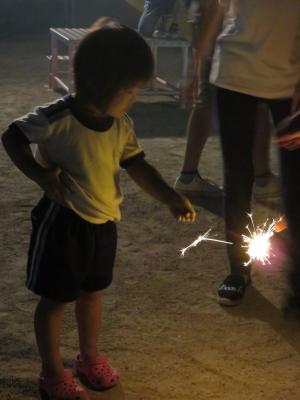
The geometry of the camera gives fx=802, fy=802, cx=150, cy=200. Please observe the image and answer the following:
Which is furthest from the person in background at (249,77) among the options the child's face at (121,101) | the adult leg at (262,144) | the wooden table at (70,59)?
the wooden table at (70,59)

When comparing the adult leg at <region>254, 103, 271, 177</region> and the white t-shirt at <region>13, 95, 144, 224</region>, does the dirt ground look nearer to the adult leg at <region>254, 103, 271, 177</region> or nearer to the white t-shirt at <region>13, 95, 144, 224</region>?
the adult leg at <region>254, 103, 271, 177</region>

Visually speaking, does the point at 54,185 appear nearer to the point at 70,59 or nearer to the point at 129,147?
the point at 129,147

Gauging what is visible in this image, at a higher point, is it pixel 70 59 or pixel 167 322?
pixel 167 322

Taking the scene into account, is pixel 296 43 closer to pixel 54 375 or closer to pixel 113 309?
pixel 113 309

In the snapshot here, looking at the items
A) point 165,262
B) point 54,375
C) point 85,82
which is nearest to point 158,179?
point 85,82

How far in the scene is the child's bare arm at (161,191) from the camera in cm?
283

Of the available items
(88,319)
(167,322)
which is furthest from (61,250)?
(167,322)

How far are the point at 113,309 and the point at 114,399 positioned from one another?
762mm

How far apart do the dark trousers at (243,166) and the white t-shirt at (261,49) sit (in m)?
0.06

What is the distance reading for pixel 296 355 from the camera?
332 cm

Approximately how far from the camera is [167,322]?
Answer: 356cm

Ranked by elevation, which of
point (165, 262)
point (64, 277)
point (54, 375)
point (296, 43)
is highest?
point (296, 43)

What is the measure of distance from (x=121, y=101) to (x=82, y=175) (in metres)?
0.28

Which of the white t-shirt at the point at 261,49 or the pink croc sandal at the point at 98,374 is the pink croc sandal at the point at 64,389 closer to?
the pink croc sandal at the point at 98,374
